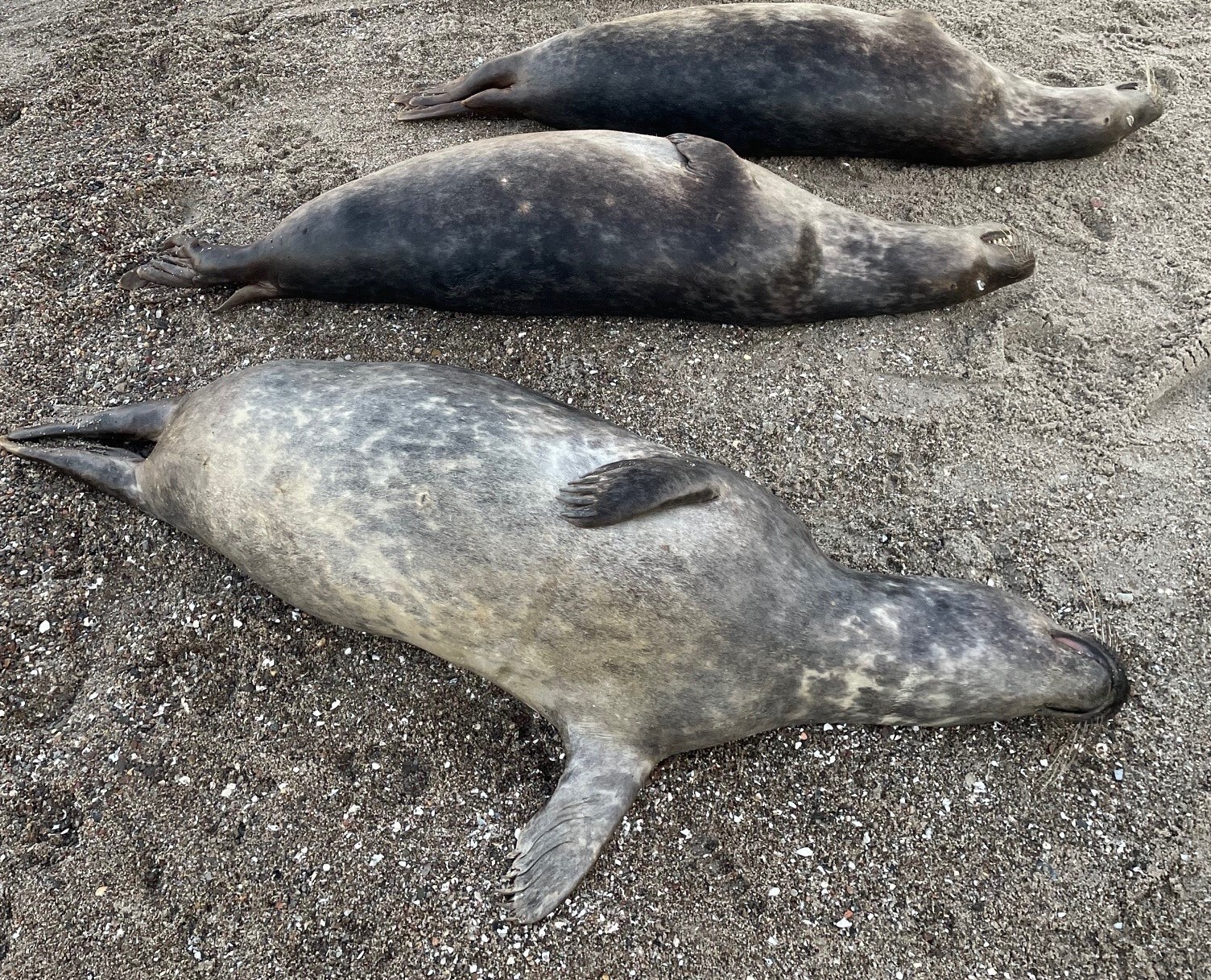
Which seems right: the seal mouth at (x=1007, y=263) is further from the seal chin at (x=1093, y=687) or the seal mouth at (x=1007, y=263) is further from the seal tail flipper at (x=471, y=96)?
the seal tail flipper at (x=471, y=96)

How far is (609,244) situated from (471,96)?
1.62 metres

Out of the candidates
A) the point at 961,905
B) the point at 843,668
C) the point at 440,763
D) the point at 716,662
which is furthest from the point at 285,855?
the point at 961,905

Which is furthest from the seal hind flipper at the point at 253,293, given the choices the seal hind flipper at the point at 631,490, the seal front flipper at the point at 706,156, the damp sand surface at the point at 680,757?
the seal hind flipper at the point at 631,490

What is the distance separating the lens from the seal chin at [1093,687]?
9.09ft

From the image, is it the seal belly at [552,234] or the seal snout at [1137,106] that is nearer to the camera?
the seal belly at [552,234]

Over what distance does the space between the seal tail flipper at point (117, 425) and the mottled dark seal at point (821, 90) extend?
7.74ft

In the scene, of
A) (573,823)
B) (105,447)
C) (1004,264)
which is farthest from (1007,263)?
(105,447)

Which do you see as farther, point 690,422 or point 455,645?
point 690,422

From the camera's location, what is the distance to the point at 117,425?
135 inches

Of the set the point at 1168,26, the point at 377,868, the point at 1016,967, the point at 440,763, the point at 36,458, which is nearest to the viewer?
the point at 1016,967

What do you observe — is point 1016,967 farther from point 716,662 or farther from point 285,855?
point 285,855

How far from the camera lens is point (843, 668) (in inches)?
108

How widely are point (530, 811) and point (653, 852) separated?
15.9 inches

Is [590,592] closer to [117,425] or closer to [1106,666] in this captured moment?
[1106,666]
